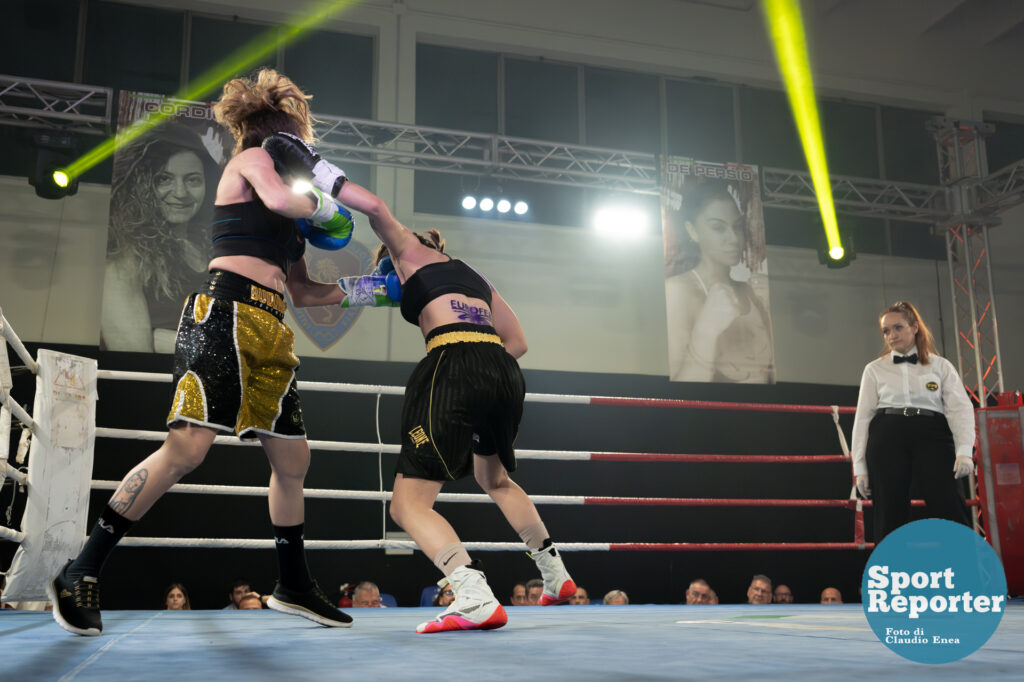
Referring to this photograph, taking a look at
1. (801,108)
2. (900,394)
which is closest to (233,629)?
(900,394)

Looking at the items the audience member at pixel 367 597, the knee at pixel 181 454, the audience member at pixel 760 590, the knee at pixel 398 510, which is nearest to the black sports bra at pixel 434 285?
the knee at pixel 398 510

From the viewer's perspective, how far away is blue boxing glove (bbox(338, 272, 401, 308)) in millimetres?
1923

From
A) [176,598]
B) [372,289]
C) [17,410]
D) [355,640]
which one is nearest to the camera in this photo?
[355,640]

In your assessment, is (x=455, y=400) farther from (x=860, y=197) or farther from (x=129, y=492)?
(x=860, y=197)

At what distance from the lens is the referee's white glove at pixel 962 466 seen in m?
2.85

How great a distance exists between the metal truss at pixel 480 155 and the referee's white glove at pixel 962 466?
4.09m

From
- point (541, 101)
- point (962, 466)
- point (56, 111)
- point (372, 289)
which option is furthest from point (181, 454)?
point (541, 101)

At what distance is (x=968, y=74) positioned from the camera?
322 inches

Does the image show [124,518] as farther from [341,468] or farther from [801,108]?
[801,108]

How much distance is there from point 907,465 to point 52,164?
18.5 ft

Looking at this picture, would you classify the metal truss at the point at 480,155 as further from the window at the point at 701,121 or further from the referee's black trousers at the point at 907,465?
the referee's black trousers at the point at 907,465

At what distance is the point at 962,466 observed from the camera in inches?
113

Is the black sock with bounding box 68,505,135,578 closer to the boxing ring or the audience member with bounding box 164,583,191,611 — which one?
the boxing ring

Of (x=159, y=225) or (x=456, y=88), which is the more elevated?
(x=456, y=88)
